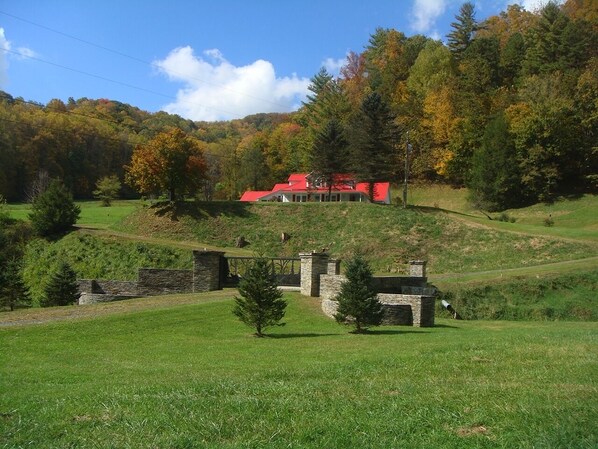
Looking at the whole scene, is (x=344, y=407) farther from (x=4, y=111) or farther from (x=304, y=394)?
(x=4, y=111)

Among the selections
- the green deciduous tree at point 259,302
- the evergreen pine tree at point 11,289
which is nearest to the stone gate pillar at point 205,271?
the green deciduous tree at point 259,302

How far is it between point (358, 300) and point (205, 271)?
361 inches

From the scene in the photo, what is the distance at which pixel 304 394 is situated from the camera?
6.71 metres

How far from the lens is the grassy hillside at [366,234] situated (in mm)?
36250

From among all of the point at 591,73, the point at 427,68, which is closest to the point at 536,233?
the point at 591,73

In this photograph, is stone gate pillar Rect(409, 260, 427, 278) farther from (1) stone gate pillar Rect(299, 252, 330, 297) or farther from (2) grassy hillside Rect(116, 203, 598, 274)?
(2) grassy hillside Rect(116, 203, 598, 274)

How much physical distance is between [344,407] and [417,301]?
524 inches

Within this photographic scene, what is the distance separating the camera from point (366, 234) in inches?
1650

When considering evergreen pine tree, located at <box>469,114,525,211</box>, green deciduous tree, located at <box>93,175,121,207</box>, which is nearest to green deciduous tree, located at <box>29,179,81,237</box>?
green deciduous tree, located at <box>93,175,121,207</box>

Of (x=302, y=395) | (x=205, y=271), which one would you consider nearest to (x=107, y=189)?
(x=205, y=271)

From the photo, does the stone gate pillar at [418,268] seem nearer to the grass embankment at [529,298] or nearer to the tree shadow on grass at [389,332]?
the grass embankment at [529,298]

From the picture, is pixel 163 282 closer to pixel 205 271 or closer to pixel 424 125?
pixel 205 271

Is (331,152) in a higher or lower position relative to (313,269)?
higher

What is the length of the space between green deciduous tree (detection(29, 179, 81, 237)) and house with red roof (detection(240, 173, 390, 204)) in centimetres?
2366
